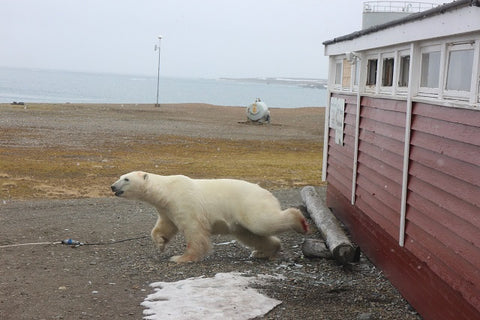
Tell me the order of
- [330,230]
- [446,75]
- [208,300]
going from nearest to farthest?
[446,75]
[208,300]
[330,230]

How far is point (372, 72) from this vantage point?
973cm

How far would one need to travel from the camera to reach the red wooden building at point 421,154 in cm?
549

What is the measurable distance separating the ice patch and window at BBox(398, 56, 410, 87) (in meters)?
3.08

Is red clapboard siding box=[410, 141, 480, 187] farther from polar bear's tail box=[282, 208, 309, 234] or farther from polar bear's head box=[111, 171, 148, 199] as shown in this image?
polar bear's head box=[111, 171, 148, 199]

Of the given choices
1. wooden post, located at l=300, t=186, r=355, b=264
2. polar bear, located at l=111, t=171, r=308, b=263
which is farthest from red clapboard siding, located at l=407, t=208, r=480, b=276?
polar bear, located at l=111, t=171, r=308, b=263

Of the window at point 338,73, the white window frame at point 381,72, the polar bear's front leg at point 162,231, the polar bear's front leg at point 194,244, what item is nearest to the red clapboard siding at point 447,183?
the white window frame at point 381,72

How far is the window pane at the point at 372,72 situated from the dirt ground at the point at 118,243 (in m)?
2.73

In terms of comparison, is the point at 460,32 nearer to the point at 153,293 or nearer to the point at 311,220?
the point at 153,293

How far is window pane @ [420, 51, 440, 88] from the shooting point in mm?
6629

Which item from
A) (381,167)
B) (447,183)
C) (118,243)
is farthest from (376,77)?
(118,243)

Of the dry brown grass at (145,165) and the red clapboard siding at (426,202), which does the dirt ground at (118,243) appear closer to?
the dry brown grass at (145,165)

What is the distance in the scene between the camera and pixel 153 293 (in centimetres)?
731

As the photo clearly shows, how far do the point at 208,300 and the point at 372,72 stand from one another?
471cm

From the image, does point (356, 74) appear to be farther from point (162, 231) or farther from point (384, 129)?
point (162, 231)
